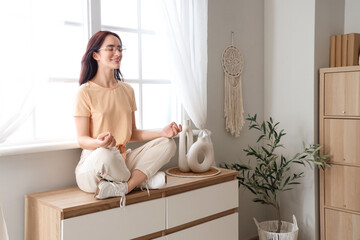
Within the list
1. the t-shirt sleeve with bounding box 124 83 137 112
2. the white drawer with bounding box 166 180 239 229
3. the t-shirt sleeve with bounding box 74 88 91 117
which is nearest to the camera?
the t-shirt sleeve with bounding box 74 88 91 117

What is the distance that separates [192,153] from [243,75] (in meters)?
1.00

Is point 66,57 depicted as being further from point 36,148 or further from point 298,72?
point 298,72

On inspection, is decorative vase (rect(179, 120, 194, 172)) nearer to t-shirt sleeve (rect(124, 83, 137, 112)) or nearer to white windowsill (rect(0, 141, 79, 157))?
t-shirt sleeve (rect(124, 83, 137, 112))

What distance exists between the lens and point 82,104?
89.0 inches

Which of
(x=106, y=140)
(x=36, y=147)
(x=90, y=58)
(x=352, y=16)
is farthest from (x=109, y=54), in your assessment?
(x=352, y=16)

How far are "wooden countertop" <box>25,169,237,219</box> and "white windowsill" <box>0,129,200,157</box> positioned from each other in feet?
0.71

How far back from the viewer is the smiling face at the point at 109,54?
2314 mm

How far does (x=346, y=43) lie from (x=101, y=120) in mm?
2009

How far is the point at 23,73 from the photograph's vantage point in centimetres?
210

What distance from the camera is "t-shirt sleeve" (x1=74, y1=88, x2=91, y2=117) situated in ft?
7.39

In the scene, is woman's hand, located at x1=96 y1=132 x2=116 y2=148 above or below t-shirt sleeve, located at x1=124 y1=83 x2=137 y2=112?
below

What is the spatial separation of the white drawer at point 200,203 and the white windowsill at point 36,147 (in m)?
0.60

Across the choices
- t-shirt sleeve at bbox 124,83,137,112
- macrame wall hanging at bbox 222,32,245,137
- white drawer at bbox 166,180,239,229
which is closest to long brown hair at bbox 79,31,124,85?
t-shirt sleeve at bbox 124,83,137,112

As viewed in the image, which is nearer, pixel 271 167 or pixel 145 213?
pixel 145 213
